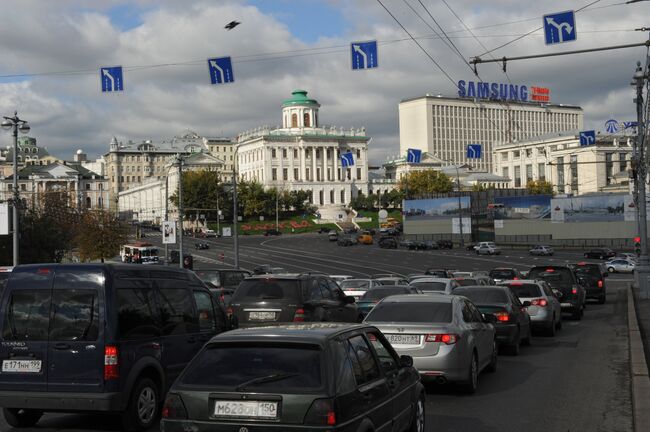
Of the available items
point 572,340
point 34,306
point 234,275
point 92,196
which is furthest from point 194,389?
point 92,196

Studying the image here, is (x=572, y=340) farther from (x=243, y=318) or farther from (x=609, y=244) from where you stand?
(x=609, y=244)

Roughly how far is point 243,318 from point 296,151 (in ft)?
526

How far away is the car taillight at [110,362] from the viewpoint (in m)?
9.33

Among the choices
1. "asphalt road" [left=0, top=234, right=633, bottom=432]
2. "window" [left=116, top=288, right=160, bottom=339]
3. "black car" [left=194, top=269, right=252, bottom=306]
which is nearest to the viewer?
"window" [left=116, top=288, right=160, bottom=339]

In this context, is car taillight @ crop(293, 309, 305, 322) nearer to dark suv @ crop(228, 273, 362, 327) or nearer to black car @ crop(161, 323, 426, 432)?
dark suv @ crop(228, 273, 362, 327)

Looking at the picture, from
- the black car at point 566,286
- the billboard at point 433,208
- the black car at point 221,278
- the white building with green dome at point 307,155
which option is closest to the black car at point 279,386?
the black car at point 221,278

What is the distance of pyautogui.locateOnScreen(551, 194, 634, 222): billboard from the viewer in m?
87.1

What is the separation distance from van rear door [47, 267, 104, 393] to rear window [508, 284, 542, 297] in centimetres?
1463

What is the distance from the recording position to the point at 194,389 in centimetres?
673

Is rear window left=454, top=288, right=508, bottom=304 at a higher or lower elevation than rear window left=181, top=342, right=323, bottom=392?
lower

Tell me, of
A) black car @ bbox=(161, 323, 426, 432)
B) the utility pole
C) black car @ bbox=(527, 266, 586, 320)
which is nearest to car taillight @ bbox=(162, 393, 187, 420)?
black car @ bbox=(161, 323, 426, 432)

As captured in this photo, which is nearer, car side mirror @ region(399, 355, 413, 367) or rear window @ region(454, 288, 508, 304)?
car side mirror @ region(399, 355, 413, 367)

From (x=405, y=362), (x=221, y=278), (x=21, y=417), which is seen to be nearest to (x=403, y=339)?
(x=405, y=362)

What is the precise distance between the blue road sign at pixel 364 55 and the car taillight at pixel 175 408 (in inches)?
748
